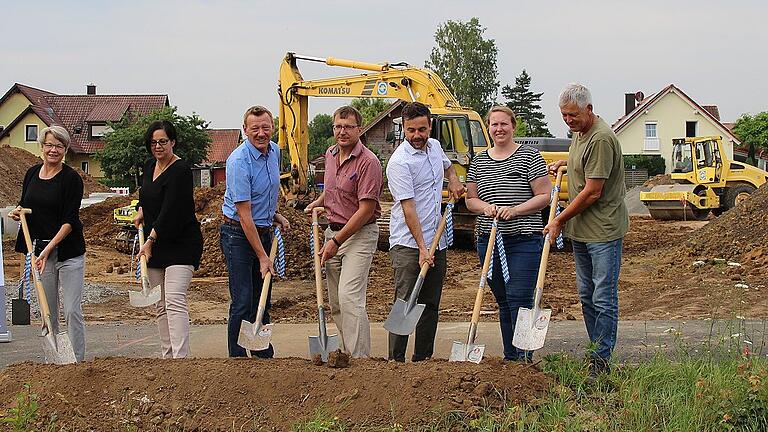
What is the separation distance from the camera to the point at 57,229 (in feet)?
21.6

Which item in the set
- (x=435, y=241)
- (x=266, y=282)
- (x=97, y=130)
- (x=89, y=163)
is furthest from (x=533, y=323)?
(x=89, y=163)

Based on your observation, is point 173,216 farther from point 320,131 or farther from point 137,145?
point 320,131

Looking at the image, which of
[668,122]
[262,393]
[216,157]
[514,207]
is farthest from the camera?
[216,157]

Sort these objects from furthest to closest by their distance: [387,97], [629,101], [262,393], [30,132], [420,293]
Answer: [629,101] < [30,132] < [387,97] < [420,293] < [262,393]

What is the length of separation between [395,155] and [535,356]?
203cm

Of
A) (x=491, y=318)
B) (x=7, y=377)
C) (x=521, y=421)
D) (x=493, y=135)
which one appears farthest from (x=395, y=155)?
(x=491, y=318)

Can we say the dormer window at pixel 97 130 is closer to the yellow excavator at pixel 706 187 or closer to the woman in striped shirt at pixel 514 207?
the yellow excavator at pixel 706 187

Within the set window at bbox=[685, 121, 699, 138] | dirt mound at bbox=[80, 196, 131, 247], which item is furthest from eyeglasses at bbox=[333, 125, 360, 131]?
window at bbox=[685, 121, 699, 138]

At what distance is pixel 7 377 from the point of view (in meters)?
5.52

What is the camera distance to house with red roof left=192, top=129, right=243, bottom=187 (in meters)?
58.3

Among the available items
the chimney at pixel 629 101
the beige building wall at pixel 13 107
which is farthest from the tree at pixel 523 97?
the beige building wall at pixel 13 107

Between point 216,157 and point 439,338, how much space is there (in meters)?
62.1

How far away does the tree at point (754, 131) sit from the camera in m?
57.1

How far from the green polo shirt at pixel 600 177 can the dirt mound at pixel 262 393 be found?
1064mm
